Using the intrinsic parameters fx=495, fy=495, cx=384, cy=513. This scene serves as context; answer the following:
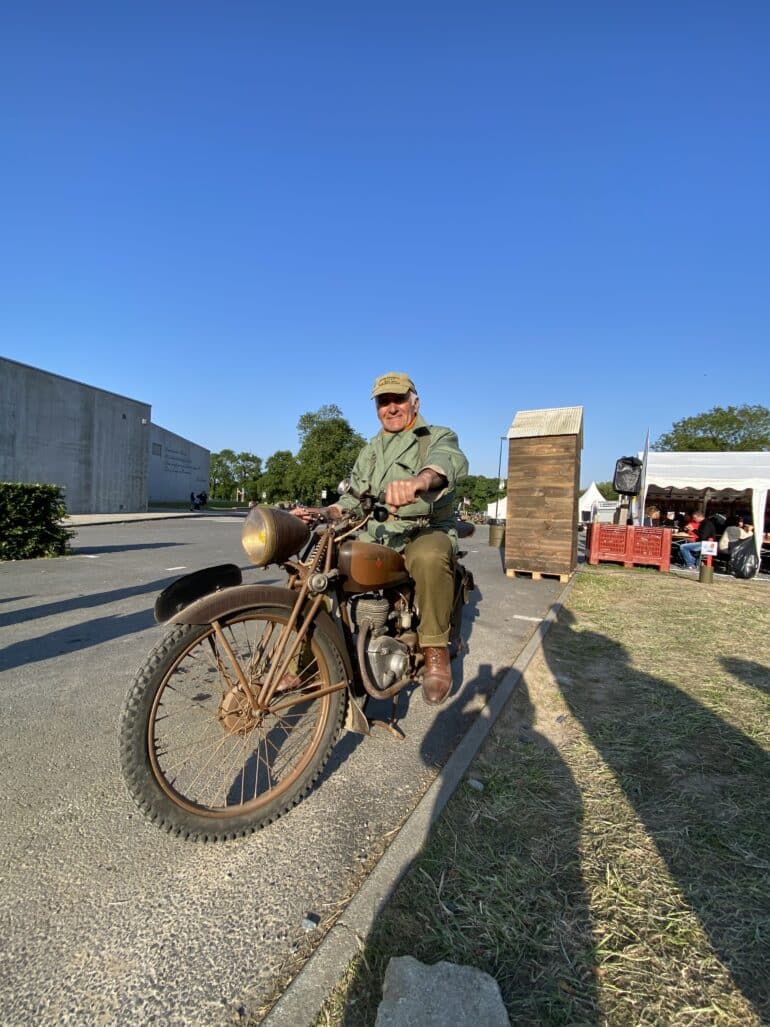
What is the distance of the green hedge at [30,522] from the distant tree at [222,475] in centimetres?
6676

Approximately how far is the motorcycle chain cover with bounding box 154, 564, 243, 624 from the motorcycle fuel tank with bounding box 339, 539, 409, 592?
51 cm

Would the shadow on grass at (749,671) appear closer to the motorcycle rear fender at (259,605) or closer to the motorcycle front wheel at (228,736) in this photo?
the motorcycle rear fender at (259,605)

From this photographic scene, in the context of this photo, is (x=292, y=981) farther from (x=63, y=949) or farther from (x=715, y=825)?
(x=715, y=825)

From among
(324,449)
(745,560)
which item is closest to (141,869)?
(745,560)

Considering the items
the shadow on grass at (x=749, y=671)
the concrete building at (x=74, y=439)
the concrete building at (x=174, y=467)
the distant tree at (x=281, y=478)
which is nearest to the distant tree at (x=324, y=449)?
the distant tree at (x=281, y=478)

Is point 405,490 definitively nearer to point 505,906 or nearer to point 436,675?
point 436,675

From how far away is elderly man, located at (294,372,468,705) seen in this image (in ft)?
8.71

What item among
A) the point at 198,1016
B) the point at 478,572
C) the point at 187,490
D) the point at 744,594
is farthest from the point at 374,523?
the point at 187,490

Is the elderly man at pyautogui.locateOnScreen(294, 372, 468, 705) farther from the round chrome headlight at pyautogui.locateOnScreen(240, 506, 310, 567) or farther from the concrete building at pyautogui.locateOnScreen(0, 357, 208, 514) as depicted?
the concrete building at pyautogui.locateOnScreen(0, 357, 208, 514)

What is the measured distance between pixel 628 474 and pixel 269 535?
49.7 feet

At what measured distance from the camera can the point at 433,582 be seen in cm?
271

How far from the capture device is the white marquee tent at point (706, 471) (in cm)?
1489

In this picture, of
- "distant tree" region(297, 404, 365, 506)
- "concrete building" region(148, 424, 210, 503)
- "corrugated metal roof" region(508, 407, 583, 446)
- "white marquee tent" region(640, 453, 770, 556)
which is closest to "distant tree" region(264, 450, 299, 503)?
"distant tree" region(297, 404, 365, 506)

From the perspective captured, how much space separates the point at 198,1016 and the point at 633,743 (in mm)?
2535
